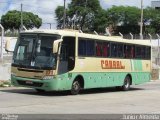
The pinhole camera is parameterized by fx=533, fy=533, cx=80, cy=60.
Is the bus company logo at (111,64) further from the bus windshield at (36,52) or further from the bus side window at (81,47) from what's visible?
the bus windshield at (36,52)

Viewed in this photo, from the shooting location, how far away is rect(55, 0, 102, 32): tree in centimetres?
12444

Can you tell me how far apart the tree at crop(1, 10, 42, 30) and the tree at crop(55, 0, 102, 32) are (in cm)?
1377

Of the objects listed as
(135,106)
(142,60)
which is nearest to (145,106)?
(135,106)

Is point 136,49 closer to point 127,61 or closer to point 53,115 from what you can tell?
point 127,61

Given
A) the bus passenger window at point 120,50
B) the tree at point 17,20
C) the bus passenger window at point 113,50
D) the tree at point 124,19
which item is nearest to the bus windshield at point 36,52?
the bus passenger window at point 113,50

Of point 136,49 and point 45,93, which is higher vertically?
point 136,49

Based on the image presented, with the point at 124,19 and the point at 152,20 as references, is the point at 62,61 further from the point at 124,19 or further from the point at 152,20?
the point at 124,19

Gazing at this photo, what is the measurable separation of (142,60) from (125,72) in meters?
2.49

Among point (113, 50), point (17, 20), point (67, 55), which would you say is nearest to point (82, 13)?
point (17, 20)

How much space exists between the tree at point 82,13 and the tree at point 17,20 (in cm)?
1377

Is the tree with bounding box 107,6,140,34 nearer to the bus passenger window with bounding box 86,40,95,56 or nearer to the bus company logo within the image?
the bus company logo

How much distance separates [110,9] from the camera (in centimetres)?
13400

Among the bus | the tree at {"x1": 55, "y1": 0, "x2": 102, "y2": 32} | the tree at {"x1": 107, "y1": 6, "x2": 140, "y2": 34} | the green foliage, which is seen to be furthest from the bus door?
the tree at {"x1": 107, "y1": 6, "x2": 140, "y2": 34}

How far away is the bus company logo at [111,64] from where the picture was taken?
25.9m
